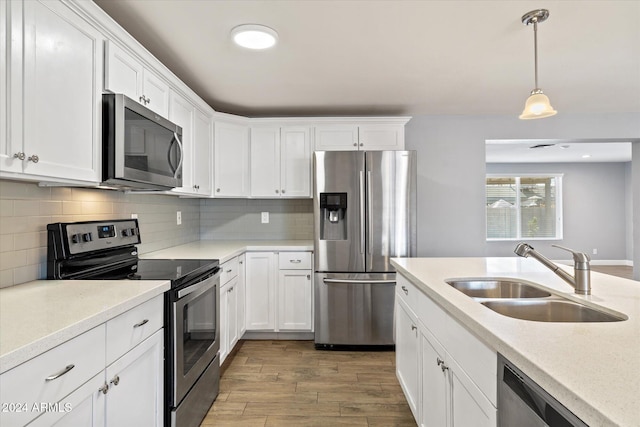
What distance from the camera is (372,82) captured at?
280 centimetres

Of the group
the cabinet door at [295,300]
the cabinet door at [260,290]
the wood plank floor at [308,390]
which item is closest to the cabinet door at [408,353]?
the wood plank floor at [308,390]

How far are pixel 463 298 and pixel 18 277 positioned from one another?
1.91 metres

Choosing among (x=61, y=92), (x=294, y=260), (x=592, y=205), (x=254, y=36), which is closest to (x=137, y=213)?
(x=61, y=92)

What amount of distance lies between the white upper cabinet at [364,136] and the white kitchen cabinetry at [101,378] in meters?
2.32

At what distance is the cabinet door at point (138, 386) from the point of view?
1238 mm

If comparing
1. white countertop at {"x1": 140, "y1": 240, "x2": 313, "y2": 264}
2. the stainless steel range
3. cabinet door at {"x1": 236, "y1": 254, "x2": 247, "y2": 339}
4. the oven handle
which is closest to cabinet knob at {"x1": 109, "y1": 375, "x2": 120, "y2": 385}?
the stainless steel range

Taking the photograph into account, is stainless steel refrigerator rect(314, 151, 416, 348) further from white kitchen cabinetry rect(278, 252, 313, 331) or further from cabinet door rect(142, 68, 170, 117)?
cabinet door rect(142, 68, 170, 117)

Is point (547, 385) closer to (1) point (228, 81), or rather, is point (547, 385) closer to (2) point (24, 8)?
(2) point (24, 8)

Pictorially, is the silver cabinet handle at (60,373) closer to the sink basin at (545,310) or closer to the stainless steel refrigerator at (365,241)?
the sink basin at (545,310)

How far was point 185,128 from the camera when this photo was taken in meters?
2.69

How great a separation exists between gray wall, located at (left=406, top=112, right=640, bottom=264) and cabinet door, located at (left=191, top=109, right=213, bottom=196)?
2.13 m

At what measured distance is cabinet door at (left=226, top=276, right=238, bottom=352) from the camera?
2.73m

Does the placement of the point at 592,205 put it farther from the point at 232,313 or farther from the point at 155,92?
the point at 155,92

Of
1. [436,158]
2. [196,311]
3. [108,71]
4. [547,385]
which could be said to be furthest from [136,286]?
[436,158]
